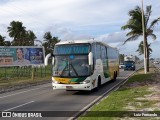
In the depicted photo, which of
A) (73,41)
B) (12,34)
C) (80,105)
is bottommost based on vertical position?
(80,105)

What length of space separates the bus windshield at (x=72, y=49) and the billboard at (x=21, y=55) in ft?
53.0

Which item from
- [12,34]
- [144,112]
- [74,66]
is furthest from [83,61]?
[12,34]

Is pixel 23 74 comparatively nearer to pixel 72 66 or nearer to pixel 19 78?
pixel 19 78

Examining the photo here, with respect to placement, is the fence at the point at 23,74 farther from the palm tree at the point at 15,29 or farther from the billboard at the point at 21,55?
the palm tree at the point at 15,29

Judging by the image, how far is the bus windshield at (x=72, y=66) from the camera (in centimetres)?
1909

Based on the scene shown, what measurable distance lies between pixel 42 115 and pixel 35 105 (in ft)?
8.75

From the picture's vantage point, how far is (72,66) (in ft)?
62.8

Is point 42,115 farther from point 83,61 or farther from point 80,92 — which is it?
point 80,92

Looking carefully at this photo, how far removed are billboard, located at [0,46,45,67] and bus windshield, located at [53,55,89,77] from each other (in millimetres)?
16567

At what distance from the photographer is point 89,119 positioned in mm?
10711

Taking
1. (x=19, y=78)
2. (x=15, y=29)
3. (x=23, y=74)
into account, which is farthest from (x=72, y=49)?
(x=15, y=29)

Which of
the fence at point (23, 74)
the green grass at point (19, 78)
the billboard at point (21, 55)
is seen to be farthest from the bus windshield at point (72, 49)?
the fence at point (23, 74)

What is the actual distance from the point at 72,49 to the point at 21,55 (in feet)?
58.5

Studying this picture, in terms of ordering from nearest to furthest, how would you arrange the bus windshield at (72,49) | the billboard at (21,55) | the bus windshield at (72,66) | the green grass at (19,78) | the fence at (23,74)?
the bus windshield at (72,66)
the bus windshield at (72,49)
the green grass at (19,78)
the billboard at (21,55)
the fence at (23,74)
